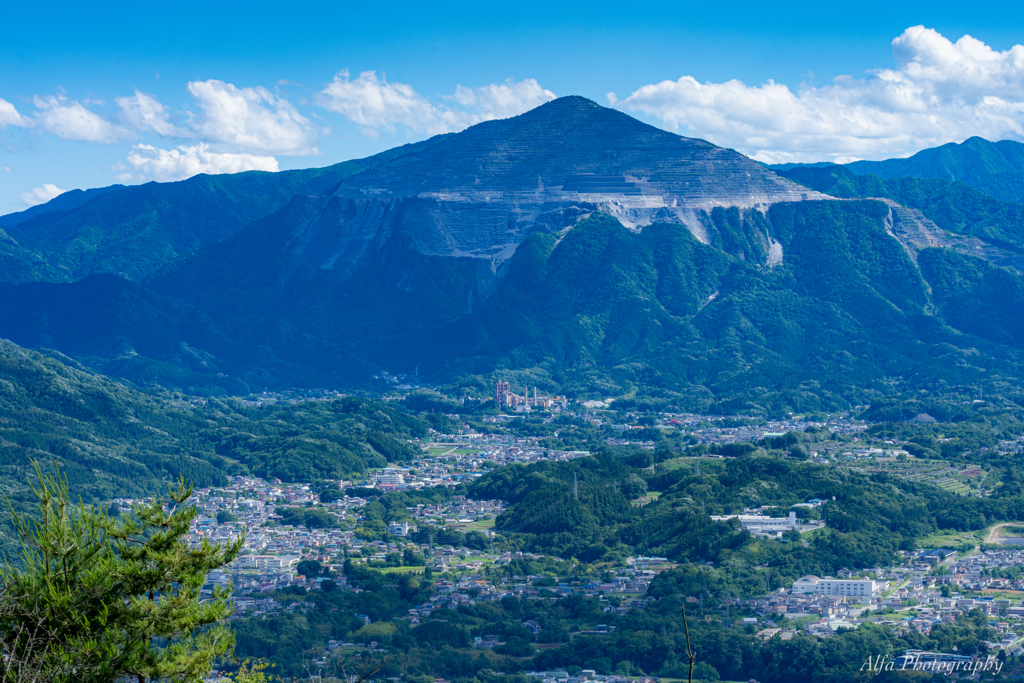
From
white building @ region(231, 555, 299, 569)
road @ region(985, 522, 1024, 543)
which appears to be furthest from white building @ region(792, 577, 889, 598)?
white building @ region(231, 555, 299, 569)

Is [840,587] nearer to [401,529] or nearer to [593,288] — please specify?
[401,529]

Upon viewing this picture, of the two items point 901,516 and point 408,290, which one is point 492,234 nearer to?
point 408,290

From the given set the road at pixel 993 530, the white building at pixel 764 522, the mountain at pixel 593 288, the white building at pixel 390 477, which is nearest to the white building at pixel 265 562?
the white building at pixel 764 522

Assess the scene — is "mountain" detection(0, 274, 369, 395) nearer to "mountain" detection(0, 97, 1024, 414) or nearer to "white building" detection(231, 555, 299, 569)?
"mountain" detection(0, 97, 1024, 414)

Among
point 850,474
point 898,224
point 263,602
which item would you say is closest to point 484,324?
point 898,224

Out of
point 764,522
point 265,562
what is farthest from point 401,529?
point 764,522

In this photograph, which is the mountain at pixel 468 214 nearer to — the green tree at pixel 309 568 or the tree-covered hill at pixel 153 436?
the tree-covered hill at pixel 153 436
